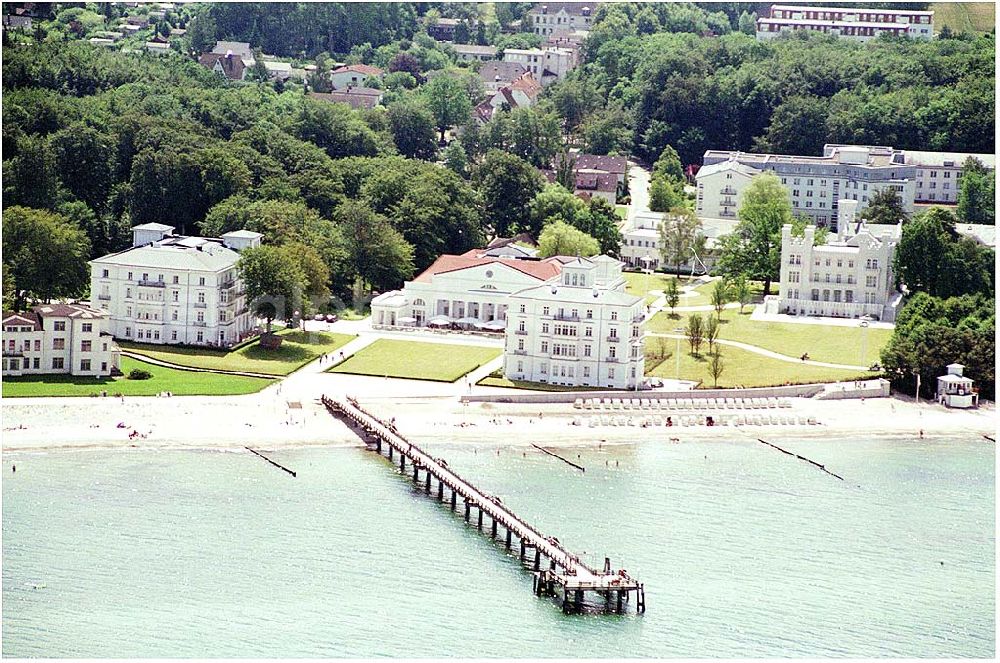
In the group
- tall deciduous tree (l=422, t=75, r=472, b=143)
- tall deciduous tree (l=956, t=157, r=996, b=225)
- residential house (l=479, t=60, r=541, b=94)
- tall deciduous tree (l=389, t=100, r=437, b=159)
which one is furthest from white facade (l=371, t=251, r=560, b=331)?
→ residential house (l=479, t=60, r=541, b=94)

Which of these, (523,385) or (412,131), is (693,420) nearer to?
(523,385)

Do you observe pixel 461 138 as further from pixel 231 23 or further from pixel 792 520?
pixel 792 520

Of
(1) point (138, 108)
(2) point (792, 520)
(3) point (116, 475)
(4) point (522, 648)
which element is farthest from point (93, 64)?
(4) point (522, 648)

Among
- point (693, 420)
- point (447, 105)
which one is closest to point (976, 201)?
point (447, 105)

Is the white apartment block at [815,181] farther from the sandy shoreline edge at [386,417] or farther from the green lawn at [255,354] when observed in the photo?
the sandy shoreline edge at [386,417]

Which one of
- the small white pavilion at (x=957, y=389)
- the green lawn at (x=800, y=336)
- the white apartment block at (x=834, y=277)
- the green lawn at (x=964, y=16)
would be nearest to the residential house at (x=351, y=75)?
the green lawn at (x=964, y=16)

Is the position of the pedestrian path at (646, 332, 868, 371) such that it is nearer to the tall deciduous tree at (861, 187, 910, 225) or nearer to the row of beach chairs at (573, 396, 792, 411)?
the row of beach chairs at (573, 396, 792, 411)

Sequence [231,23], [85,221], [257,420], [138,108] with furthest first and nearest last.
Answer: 1. [231,23]
2. [138,108]
3. [85,221]
4. [257,420]
